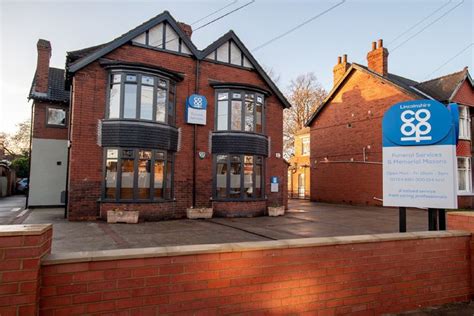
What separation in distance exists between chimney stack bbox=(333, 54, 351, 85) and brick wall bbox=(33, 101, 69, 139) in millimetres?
19855

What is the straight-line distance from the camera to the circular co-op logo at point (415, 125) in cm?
527

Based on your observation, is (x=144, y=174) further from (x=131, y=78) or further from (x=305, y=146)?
(x=305, y=146)

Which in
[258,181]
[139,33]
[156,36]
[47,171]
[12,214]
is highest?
[156,36]

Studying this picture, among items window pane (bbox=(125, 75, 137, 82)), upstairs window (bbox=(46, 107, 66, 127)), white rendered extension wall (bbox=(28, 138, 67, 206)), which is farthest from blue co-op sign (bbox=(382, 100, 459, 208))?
upstairs window (bbox=(46, 107, 66, 127))

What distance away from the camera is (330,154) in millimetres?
24609

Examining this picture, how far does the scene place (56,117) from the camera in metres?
18.2

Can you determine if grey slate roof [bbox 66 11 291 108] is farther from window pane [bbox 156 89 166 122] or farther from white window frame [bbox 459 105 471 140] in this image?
white window frame [bbox 459 105 471 140]

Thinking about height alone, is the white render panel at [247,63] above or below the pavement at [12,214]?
above

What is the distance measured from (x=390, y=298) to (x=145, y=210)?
393 inches

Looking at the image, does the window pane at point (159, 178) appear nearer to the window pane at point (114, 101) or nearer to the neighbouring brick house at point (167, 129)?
the neighbouring brick house at point (167, 129)

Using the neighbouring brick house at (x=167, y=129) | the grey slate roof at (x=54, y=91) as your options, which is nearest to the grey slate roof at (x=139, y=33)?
the neighbouring brick house at (x=167, y=129)

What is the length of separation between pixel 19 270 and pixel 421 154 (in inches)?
221

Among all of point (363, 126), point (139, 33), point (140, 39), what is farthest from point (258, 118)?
point (363, 126)

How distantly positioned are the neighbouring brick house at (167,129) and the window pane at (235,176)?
5cm
